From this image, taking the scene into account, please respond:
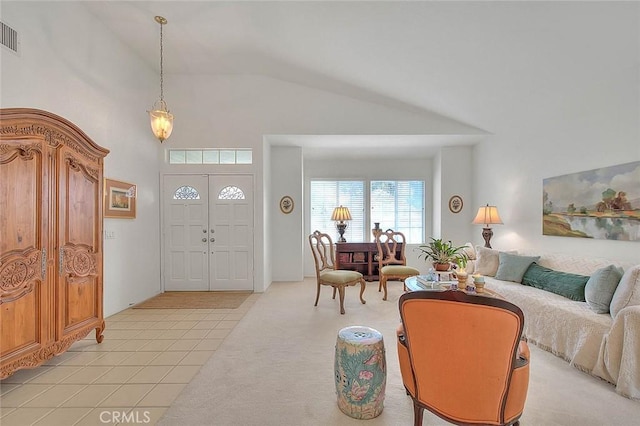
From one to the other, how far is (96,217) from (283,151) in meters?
3.50

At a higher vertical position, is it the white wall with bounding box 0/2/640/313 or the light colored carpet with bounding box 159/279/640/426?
the white wall with bounding box 0/2/640/313

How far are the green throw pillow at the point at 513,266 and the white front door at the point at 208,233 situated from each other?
3.83 meters

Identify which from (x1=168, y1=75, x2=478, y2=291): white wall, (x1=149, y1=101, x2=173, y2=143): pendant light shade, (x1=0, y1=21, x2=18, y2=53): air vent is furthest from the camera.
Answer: (x1=168, y1=75, x2=478, y2=291): white wall

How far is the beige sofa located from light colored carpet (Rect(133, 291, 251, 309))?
3.63m

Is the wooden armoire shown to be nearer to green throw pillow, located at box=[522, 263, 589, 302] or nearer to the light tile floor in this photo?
the light tile floor

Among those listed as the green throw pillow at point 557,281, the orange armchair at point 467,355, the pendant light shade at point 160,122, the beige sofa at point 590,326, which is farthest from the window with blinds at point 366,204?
the orange armchair at point 467,355

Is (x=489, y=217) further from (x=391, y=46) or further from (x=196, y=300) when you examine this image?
(x=196, y=300)

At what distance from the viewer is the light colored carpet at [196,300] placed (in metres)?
4.29

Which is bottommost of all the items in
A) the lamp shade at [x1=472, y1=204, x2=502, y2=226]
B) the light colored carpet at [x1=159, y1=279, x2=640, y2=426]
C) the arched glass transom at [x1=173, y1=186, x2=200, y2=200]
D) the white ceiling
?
the light colored carpet at [x1=159, y1=279, x2=640, y2=426]

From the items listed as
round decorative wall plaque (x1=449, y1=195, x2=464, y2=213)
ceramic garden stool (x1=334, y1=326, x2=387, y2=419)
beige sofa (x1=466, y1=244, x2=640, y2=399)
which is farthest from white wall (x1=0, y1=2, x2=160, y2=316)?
round decorative wall plaque (x1=449, y1=195, x2=464, y2=213)

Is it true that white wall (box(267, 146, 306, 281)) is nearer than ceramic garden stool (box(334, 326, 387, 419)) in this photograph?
No

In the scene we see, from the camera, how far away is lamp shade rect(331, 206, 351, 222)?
6114mm

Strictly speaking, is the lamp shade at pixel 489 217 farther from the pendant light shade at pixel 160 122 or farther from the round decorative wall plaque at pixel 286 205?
the pendant light shade at pixel 160 122

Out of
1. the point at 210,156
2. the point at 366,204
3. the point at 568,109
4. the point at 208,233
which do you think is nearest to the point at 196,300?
the point at 208,233
